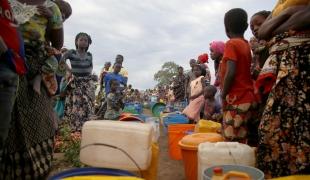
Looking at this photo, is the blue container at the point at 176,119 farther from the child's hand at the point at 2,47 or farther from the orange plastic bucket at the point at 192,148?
the child's hand at the point at 2,47

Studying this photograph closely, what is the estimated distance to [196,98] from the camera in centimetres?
712

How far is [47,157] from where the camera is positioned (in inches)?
102

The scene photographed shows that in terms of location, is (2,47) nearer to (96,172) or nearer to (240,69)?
(96,172)

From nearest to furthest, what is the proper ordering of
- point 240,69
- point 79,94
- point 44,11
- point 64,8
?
point 44,11 < point 240,69 < point 64,8 < point 79,94

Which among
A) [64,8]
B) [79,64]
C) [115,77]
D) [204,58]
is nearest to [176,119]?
[79,64]

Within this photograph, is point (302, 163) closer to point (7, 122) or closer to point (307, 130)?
point (307, 130)

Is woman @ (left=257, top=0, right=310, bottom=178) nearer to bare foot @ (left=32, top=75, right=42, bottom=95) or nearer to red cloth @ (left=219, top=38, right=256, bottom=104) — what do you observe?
red cloth @ (left=219, top=38, right=256, bottom=104)

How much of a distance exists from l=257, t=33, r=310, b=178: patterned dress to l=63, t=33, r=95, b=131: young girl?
442cm

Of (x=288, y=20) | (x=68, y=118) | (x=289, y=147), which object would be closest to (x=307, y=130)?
(x=289, y=147)

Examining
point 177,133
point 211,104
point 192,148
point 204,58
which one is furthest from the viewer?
point 204,58

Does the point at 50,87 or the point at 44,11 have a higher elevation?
the point at 44,11

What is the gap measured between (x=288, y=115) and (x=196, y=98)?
15.4 feet

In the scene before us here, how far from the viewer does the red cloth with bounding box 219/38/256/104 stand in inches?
131

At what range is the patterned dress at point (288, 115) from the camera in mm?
2363
